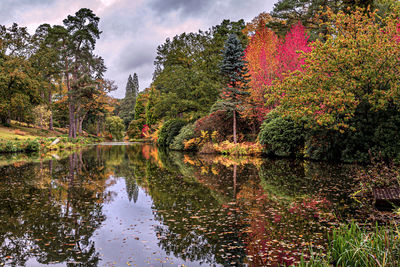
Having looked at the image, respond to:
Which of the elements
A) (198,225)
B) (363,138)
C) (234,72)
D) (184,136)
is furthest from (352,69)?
(184,136)

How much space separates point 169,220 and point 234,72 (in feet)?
59.5

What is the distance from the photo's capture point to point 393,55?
10.8 m

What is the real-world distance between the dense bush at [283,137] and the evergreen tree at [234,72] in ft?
13.6

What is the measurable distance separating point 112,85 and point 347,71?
42.8 metres

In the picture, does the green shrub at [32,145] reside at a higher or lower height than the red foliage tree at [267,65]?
lower

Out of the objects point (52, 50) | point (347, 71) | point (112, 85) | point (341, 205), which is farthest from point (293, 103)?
point (112, 85)

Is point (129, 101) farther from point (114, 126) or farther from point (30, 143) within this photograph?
point (30, 143)

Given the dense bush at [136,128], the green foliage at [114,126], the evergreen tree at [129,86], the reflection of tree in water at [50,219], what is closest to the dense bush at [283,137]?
the reflection of tree in water at [50,219]

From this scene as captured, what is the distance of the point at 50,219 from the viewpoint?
21.0 feet

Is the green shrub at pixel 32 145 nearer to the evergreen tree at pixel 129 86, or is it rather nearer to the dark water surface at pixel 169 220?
the dark water surface at pixel 169 220

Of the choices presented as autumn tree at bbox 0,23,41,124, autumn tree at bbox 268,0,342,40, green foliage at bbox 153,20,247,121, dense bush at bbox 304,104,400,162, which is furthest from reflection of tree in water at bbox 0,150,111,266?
autumn tree at bbox 0,23,41,124

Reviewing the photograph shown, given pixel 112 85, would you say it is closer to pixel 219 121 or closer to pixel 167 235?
pixel 219 121

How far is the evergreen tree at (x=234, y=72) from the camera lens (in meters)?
22.5

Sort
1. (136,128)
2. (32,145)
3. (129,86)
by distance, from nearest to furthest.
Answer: (32,145), (136,128), (129,86)
